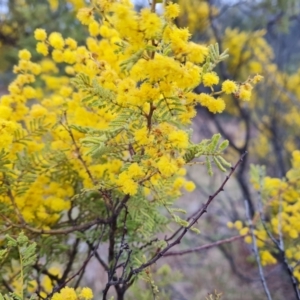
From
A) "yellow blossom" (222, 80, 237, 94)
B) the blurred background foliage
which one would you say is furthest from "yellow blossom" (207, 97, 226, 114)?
the blurred background foliage

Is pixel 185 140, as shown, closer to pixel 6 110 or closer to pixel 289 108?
pixel 6 110

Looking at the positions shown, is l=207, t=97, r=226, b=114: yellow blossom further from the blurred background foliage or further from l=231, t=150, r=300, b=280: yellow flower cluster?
the blurred background foliage

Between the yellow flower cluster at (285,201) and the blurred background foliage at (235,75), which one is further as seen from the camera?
the blurred background foliage at (235,75)

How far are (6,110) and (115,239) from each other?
600 millimetres

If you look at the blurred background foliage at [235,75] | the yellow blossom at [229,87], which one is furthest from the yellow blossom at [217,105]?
the blurred background foliage at [235,75]

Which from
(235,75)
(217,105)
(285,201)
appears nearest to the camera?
(217,105)

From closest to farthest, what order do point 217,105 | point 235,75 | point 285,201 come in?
point 217,105 → point 285,201 → point 235,75

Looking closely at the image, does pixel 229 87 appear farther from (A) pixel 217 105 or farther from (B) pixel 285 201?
(B) pixel 285 201

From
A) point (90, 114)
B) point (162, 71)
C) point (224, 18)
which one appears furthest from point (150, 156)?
point (224, 18)

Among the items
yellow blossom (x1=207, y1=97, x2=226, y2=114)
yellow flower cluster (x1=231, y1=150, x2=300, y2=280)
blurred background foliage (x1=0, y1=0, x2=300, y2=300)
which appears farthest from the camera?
blurred background foliage (x1=0, y1=0, x2=300, y2=300)

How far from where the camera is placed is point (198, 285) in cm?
392

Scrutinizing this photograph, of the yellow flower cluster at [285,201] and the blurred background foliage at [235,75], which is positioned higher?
the blurred background foliage at [235,75]

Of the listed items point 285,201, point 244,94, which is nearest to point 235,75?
point 285,201

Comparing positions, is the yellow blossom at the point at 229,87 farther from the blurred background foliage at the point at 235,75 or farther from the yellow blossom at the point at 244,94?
the blurred background foliage at the point at 235,75
